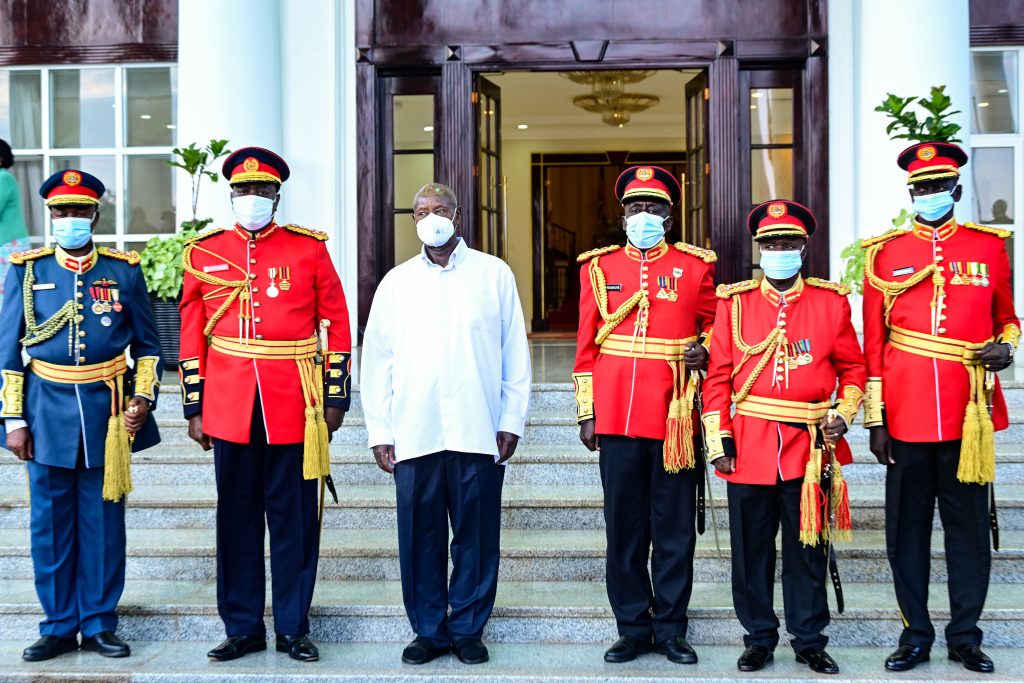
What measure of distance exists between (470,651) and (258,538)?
92 cm

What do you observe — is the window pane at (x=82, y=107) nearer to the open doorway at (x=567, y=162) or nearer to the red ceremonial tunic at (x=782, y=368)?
the open doorway at (x=567, y=162)

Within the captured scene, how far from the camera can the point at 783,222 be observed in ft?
12.9

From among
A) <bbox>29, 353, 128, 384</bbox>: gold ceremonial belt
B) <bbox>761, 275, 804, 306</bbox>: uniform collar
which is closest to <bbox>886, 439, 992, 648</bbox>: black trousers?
<bbox>761, 275, 804, 306</bbox>: uniform collar

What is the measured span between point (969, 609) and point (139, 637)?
10.5ft

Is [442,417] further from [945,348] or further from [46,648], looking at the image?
[945,348]

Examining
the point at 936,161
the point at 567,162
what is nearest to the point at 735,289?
the point at 936,161

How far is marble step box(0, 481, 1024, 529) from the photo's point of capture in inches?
203

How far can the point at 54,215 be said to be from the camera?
4.35m

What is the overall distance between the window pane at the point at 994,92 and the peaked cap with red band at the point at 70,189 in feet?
21.8

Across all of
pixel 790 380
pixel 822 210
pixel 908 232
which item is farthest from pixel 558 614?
pixel 822 210

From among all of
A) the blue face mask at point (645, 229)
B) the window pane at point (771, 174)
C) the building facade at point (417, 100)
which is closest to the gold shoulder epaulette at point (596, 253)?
the blue face mask at point (645, 229)

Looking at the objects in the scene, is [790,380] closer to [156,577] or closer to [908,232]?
[908,232]

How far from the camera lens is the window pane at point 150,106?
866cm

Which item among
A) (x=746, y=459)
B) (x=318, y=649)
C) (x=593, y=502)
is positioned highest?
(x=746, y=459)
